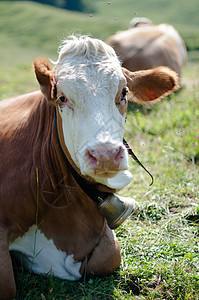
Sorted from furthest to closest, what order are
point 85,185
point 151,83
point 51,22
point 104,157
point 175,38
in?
point 51,22 < point 175,38 < point 151,83 < point 85,185 < point 104,157

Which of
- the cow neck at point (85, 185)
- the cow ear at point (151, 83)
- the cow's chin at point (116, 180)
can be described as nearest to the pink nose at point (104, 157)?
the cow's chin at point (116, 180)

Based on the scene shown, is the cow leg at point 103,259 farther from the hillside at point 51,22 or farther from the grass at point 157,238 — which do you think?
the hillside at point 51,22

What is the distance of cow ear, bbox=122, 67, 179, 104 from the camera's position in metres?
3.12

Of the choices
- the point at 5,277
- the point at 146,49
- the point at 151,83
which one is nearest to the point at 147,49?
the point at 146,49

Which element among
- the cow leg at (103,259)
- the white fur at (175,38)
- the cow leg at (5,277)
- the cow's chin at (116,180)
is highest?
the cow's chin at (116,180)

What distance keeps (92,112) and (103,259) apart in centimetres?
116

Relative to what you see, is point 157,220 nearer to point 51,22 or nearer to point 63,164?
point 63,164

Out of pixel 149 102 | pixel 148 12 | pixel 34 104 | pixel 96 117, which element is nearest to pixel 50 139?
pixel 34 104

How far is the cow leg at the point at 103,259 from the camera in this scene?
2.99m

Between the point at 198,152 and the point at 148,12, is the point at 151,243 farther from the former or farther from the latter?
the point at 148,12

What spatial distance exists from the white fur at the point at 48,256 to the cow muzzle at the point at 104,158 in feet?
2.79

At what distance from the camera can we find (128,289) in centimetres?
295

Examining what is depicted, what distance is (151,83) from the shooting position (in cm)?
318

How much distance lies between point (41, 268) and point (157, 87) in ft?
5.40
